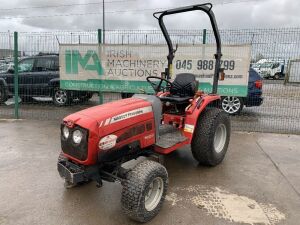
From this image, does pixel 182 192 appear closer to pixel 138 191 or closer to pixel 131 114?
pixel 138 191

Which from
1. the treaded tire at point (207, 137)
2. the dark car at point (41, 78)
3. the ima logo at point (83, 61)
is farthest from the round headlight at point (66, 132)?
the dark car at point (41, 78)

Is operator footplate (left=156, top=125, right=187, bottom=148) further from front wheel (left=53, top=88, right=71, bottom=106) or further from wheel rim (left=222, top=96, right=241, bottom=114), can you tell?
front wheel (left=53, top=88, right=71, bottom=106)

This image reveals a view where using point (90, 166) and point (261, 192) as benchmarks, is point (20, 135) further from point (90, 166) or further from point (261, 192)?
point (261, 192)

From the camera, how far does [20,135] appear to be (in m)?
6.32

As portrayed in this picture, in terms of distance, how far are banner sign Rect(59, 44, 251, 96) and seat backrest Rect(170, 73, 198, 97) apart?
261 centimetres

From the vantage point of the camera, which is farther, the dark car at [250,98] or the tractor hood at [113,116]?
the dark car at [250,98]

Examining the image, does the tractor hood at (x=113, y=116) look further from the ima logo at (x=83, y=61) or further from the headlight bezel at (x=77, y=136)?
the ima logo at (x=83, y=61)

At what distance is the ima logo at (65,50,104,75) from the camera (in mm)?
7680

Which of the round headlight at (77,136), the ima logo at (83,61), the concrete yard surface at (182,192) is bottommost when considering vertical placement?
the concrete yard surface at (182,192)

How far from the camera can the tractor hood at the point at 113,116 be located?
3.14 metres

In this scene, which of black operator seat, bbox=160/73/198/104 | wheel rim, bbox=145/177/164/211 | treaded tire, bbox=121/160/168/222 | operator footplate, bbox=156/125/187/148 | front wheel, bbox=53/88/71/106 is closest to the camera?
treaded tire, bbox=121/160/168/222

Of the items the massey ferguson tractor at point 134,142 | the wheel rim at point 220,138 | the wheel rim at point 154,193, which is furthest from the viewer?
the wheel rim at point 220,138

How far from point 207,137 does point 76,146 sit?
6.44 feet

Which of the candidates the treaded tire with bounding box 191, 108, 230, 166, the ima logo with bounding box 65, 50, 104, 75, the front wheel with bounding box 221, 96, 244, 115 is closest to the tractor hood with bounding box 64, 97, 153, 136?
the treaded tire with bounding box 191, 108, 230, 166
